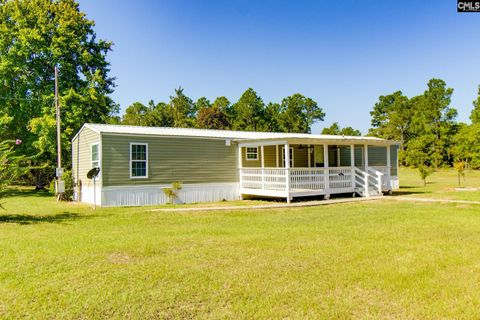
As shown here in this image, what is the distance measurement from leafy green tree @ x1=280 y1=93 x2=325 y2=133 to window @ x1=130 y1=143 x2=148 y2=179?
43715mm

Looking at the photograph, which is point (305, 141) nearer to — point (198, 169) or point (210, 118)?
point (198, 169)

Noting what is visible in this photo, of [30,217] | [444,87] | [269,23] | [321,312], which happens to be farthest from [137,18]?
[444,87]

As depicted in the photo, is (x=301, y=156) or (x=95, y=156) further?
(x=301, y=156)

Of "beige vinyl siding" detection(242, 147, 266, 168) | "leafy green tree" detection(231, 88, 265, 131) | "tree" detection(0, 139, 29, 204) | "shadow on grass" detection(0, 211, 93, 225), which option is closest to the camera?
"tree" detection(0, 139, 29, 204)

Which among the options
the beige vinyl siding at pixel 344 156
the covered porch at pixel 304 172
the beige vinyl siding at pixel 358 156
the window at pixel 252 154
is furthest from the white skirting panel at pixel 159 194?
the beige vinyl siding at pixel 358 156

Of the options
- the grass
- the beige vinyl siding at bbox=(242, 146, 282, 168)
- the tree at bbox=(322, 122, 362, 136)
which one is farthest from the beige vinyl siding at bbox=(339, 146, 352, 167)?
the tree at bbox=(322, 122, 362, 136)

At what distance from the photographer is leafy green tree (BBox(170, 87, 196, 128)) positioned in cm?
5628

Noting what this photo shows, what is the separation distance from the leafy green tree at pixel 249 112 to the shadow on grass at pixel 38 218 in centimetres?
4272

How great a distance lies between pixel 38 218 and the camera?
11.4 meters

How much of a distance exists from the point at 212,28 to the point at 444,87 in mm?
43187

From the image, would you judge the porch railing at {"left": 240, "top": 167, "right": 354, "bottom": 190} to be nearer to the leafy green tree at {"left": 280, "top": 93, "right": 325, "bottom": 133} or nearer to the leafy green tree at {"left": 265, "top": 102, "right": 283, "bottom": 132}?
the leafy green tree at {"left": 265, "top": 102, "right": 283, "bottom": 132}

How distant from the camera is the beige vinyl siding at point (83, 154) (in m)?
16.5

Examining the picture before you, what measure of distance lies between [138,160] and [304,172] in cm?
783

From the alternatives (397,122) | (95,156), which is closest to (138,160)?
(95,156)
